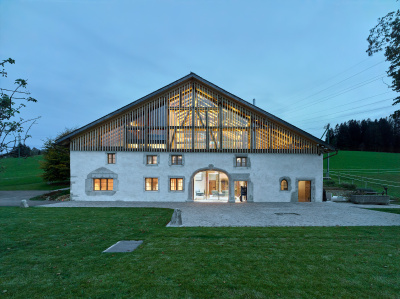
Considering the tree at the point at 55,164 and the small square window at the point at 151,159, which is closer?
the small square window at the point at 151,159

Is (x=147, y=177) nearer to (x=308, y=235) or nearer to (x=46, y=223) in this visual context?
(x=46, y=223)

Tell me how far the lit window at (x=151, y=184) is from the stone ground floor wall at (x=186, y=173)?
0.33 meters

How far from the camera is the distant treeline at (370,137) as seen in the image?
77.2 metres

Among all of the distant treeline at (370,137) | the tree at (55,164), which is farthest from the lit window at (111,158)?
the distant treeline at (370,137)

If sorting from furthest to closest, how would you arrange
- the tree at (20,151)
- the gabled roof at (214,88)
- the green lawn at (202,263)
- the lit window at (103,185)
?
the lit window at (103,185) < the gabled roof at (214,88) < the green lawn at (202,263) < the tree at (20,151)

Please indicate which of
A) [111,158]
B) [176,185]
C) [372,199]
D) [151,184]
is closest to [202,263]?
[176,185]

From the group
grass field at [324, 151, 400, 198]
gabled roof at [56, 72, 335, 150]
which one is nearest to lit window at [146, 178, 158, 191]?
gabled roof at [56, 72, 335, 150]

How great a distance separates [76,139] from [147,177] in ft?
25.3

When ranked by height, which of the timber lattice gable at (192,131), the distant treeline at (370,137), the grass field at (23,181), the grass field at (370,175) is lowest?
the grass field at (23,181)

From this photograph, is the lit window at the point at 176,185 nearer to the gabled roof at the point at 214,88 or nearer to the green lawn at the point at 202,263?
the gabled roof at the point at 214,88

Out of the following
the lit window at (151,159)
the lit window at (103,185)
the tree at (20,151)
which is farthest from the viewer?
the lit window at (151,159)

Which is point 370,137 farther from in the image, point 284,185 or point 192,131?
point 192,131

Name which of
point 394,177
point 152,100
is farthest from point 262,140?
point 394,177

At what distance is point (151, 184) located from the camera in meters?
18.8
